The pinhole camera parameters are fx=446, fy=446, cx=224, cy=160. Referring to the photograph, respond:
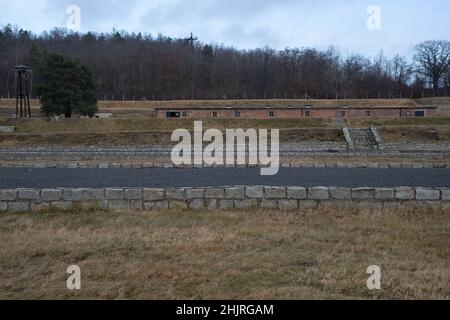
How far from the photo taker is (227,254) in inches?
244

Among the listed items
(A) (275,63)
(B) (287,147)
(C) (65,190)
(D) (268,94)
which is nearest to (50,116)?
(B) (287,147)

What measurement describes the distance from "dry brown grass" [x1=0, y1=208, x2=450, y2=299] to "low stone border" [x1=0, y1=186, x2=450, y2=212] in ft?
1.24

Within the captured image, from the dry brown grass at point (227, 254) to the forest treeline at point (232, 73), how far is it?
243ft

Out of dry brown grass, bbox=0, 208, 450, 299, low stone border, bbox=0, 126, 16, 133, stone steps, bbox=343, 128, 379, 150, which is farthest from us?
low stone border, bbox=0, 126, 16, 133

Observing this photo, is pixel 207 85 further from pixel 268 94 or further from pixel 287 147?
pixel 287 147

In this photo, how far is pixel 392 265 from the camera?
5645mm

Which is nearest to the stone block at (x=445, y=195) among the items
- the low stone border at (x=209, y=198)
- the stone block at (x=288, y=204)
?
the low stone border at (x=209, y=198)

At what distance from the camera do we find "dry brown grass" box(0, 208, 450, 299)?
15.8 feet

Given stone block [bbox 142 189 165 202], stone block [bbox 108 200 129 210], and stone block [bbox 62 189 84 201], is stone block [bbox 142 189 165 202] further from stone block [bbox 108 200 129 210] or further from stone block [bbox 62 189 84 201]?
stone block [bbox 62 189 84 201]

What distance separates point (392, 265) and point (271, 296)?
196cm

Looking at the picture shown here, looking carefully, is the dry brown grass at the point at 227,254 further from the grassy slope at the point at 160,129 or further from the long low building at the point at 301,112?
the long low building at the point at 301,112

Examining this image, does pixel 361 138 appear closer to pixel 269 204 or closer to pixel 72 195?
pixel 269 204

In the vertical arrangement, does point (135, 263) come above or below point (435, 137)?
below

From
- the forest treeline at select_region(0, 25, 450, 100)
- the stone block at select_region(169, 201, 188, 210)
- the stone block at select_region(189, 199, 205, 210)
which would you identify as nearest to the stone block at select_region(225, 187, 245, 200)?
the stone block at select_region(189, 199, 205, 210)
